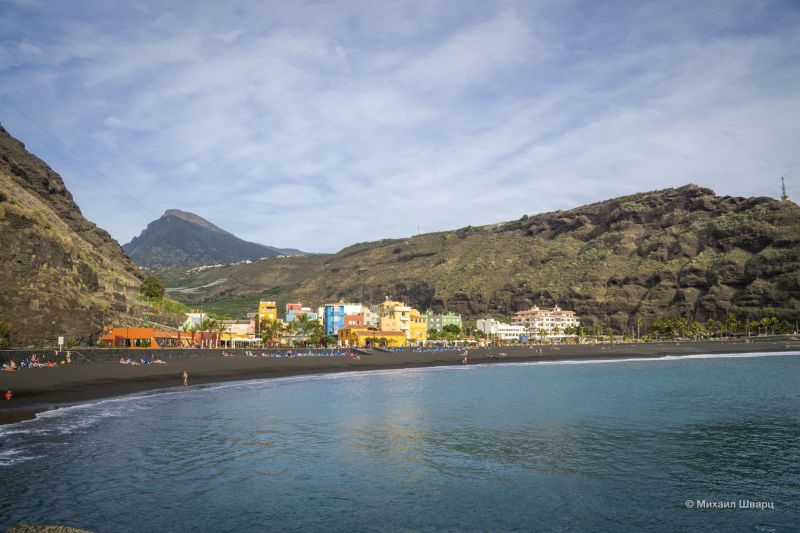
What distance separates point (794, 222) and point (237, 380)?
168 m

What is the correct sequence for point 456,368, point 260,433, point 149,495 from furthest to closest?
1. point 456,368
2. point 260,433
3. point 149,495

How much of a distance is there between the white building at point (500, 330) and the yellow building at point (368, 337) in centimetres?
5227

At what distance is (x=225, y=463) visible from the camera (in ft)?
68.6

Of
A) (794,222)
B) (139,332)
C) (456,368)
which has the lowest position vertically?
(456,368)

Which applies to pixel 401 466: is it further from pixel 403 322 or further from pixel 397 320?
pixel 403 322

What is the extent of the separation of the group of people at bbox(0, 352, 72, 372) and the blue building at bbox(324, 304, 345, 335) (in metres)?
86.0

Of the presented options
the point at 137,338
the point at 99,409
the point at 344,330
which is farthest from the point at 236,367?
the point at 344,330

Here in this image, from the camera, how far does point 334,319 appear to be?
13612cm

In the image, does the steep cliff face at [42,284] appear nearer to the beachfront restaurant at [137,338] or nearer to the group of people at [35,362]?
the beachfront restaurant at [137,338]

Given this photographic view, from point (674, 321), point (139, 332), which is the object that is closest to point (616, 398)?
point (139, 332)

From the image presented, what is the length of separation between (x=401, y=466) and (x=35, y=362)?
3761cm

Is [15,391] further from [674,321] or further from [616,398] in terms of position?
[674,321]

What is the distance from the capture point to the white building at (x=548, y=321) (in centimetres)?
16750

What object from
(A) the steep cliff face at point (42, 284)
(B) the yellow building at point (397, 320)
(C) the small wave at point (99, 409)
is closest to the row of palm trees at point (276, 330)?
(A) the steep cliff face at point (42, 284)
